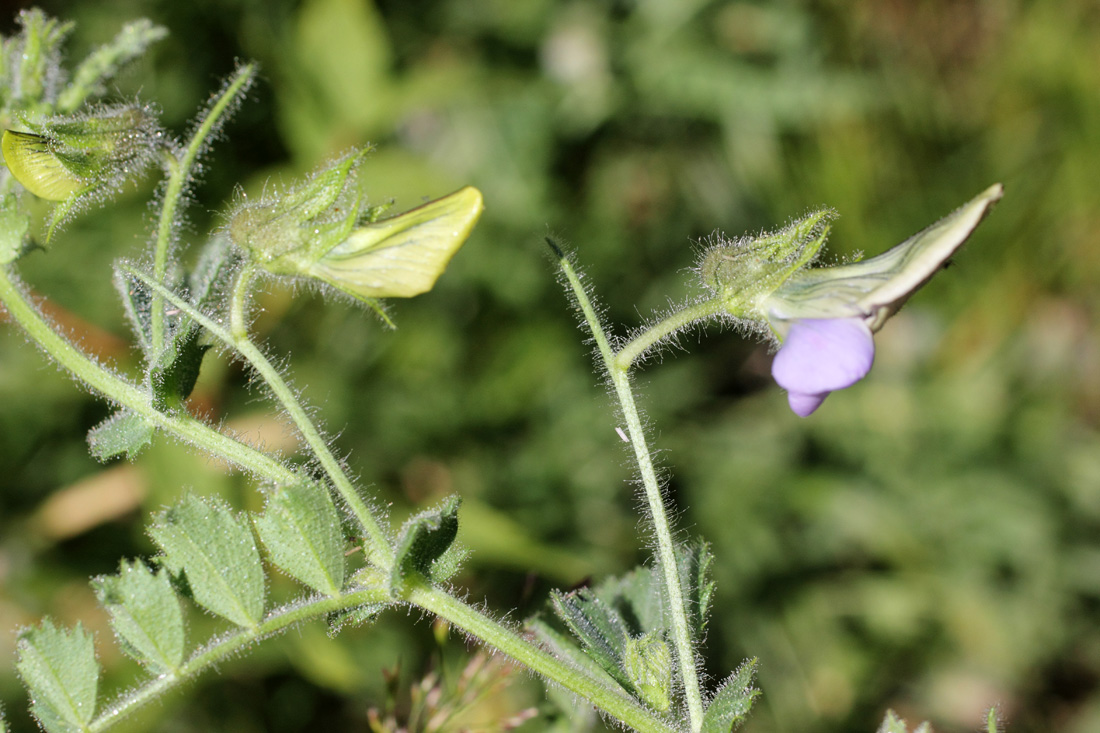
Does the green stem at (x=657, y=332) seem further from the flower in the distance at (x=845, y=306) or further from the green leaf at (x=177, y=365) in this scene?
the green leaf at (x=177, y=365)

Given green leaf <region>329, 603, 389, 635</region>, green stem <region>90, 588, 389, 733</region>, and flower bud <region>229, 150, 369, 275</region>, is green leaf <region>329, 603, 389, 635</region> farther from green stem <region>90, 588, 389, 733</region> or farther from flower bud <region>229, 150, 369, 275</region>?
flower bud <region>229, 150, 369, 275</region>

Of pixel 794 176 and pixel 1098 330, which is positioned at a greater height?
pixel 794 176

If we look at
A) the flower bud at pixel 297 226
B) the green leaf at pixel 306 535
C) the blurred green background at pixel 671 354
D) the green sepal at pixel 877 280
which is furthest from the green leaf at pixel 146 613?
the blurred green background at pixel 671 354

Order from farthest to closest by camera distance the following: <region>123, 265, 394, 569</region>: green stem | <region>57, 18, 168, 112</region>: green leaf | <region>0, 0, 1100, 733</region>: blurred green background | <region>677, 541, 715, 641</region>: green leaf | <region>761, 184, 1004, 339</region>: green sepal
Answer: <region>0, 0, 1100, 733</region>: blurred green background < <region>57, 18, 168, 112</region>: green leaf < <region>677, 541, 715, 641</region>: green leaf < <region>123, 265, 394, 569</region>: green stem < <region>761, 184, 1004, 339</region>: green sepal

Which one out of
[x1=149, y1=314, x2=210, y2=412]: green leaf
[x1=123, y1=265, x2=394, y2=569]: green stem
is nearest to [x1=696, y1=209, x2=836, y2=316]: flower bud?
[x1=123, y1=265, x2=394, y2=569]: green stem

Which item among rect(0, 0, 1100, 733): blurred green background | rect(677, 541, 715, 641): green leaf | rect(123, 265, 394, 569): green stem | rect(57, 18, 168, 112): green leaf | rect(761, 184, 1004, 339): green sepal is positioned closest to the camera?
rect(761, 184, 1004, 339): green sepal

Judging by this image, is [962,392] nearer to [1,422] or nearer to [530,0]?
[530,0]

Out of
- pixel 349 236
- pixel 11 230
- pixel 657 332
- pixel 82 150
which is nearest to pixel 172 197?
pixel 82 150

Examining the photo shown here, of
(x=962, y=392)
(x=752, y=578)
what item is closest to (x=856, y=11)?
(x=962, y=392)
